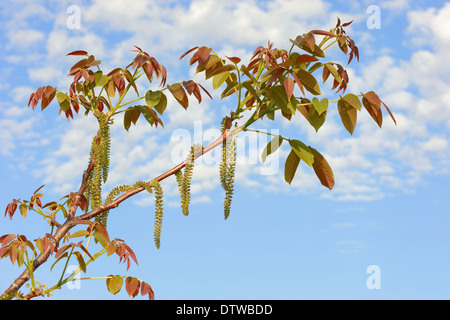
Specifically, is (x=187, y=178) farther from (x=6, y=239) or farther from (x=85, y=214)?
(x=6, y=239)

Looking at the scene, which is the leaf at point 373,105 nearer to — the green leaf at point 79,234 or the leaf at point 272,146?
the leaf at point 272,146

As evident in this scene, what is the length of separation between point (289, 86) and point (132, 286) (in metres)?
1.64

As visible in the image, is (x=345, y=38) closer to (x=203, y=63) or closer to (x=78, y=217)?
(x=203, y=63)

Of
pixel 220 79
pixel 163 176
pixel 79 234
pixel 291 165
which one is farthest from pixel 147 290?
pixel 220 79

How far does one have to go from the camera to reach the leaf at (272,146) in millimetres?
3361

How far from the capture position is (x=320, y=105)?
304 cm

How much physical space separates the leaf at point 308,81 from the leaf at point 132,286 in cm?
169

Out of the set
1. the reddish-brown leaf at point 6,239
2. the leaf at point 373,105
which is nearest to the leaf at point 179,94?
the leaf at point 373,105

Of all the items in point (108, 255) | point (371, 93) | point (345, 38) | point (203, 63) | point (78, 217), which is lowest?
point (108, 255)

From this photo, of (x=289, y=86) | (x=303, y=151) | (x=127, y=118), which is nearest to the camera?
(x=289, y=86)

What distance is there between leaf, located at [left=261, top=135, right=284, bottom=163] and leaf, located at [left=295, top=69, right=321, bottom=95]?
397mm
